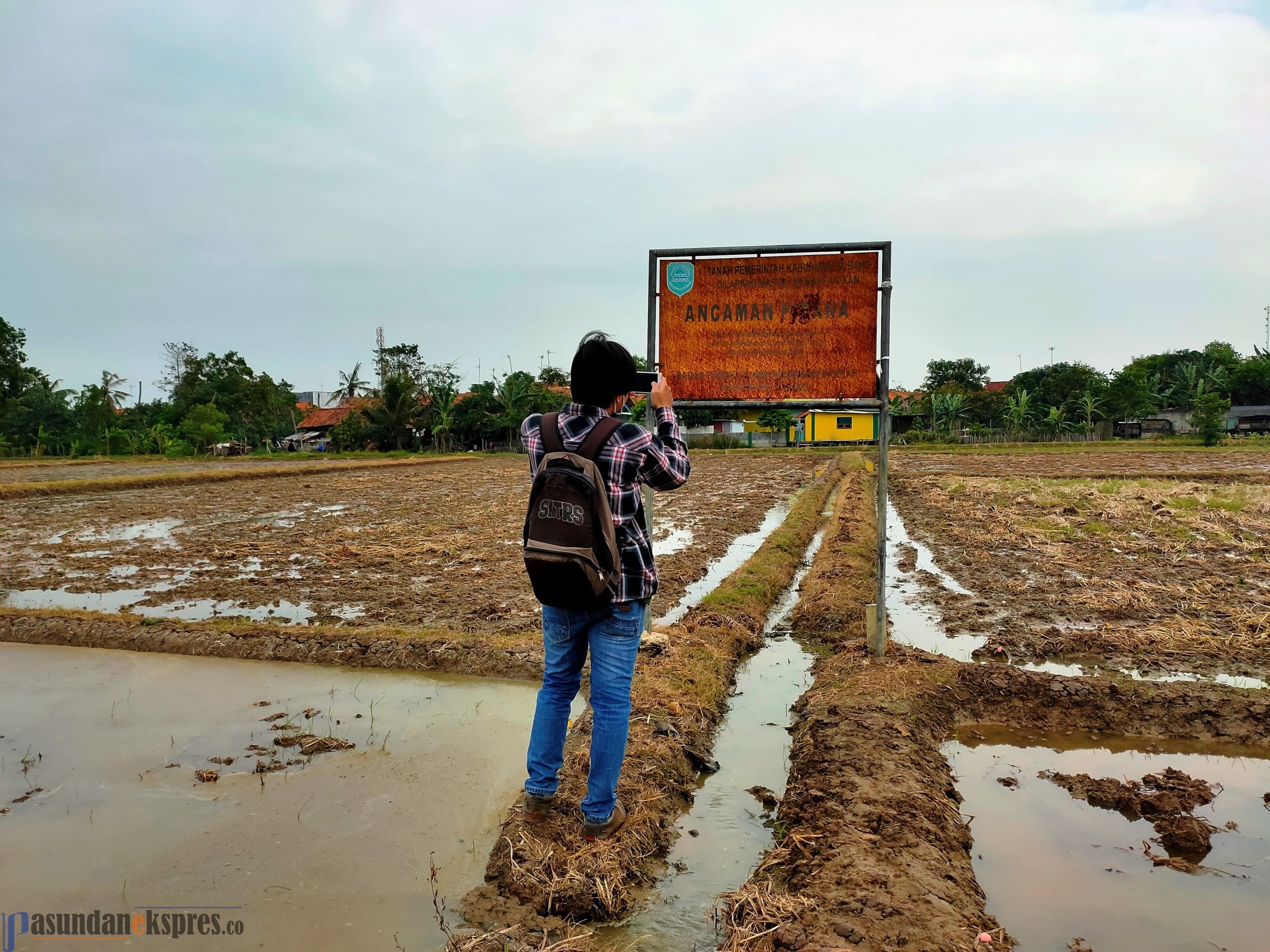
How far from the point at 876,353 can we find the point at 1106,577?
4.37m

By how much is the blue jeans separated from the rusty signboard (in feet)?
7.64

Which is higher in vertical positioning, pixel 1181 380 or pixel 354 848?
pixel 1181 380

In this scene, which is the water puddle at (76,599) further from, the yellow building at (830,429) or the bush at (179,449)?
the yellow building at (830,429)

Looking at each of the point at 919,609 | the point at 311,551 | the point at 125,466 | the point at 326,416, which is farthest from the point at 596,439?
the point at 326,416

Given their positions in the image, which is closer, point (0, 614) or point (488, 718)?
point (488, 718)

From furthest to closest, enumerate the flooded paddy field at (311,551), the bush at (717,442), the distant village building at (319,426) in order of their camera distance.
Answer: the distant village building at (319,426)
the bush at (717,442)
the flooded paddy field at (311,551)

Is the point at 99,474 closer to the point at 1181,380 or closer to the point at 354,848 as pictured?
the point at 354,848

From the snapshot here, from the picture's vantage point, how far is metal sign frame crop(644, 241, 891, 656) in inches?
167

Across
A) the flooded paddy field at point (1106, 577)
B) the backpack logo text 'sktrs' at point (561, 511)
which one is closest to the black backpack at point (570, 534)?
the backpack logo text 'sktrs' at point (561, 511)

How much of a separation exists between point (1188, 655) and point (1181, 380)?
180 feet

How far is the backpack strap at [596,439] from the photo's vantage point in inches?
94.3

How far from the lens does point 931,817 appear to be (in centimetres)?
276

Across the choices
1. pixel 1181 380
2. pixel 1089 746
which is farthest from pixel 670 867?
pixel 1181 380

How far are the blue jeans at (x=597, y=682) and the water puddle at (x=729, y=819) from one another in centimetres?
36
